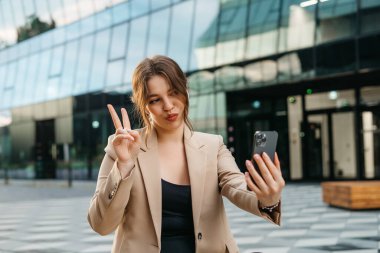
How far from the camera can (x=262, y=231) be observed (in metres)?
9.70

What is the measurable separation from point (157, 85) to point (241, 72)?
61.7ft

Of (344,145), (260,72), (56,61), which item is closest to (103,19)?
(56,61)

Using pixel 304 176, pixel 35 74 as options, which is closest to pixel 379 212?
pixel 304 176

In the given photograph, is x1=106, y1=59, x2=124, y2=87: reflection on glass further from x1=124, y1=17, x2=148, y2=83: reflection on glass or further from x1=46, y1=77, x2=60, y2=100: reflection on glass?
x1=46, y1=77, x2=60, y2=100: reflection on glass

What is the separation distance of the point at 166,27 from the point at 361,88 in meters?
8.40

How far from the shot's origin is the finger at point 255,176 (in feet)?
6.39

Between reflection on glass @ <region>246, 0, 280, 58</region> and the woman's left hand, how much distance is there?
1821cm

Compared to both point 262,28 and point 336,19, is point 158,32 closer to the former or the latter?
point 262,28

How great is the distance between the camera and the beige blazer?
7.21 ft

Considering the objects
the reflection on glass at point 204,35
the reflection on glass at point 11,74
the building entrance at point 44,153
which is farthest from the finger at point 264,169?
the reflection on glass at point 11,74

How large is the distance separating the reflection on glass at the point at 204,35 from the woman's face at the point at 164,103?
19.6 m

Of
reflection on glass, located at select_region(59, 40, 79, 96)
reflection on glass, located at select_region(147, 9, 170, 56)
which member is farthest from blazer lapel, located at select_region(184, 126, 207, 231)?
reflection on glass, located at select_region(59, 40, 79, 96)

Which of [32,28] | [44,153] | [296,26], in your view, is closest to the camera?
[296,26]

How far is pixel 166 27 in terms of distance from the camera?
2383 centimetres
